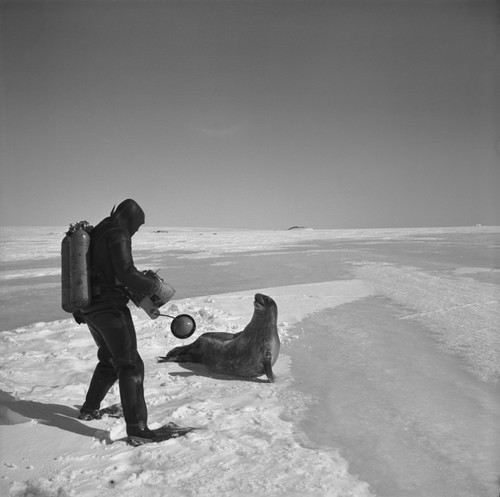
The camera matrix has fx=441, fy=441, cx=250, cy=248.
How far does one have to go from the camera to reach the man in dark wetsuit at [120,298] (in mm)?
3109

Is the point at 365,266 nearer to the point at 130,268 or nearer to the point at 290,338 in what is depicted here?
the point at 290,338

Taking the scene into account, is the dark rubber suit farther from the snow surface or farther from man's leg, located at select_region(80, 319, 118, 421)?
the snow surface

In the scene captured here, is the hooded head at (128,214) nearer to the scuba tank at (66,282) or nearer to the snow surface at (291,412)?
the scuba tank at (66,282)

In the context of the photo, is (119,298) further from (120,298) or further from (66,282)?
(66,282)

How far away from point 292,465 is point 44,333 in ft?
16.4

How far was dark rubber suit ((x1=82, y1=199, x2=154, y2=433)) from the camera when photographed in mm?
3109

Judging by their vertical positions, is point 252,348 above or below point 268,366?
above

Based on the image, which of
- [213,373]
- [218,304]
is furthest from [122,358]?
[218,304]

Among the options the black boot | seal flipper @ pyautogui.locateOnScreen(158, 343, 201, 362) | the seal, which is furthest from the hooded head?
seal flipper @ pyautogui.locateOnScreen(158, 343, 201, 362)

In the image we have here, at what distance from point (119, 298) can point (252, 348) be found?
1891mm

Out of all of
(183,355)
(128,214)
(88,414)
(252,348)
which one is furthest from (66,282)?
(183,355)

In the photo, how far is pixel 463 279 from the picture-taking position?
10844 millimetres

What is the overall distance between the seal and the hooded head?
5.98 feet

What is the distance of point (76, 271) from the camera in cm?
316
